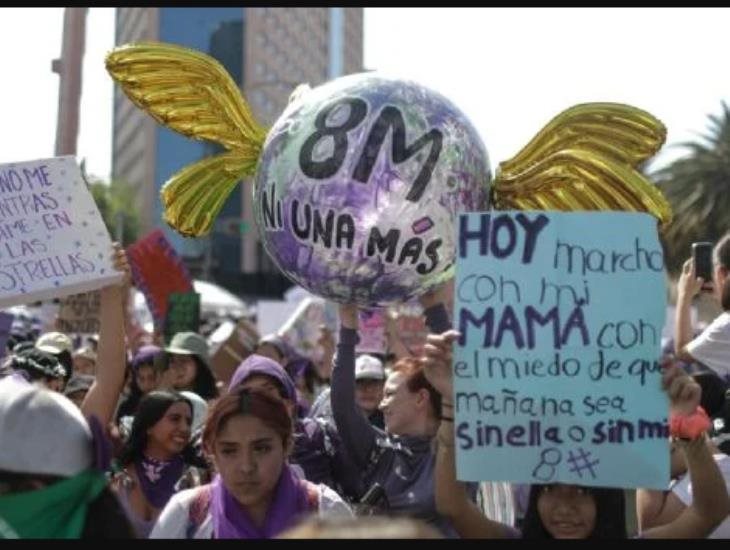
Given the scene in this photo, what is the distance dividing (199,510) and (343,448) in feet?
3.27

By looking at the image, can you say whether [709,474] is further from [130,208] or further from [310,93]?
[130,208]

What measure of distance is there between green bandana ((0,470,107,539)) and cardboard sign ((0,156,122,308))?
6.35 feet

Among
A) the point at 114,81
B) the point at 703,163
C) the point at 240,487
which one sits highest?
the point at 114,81

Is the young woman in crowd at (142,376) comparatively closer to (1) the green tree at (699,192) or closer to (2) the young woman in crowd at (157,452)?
(2) the young woman in crowd at (157,452)

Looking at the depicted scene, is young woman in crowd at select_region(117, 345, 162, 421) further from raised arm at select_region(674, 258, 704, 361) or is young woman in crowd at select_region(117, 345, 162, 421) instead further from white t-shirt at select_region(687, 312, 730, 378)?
white t-shirt at select_region(687, 312, 730, 378)

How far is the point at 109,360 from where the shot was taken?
13.9ft

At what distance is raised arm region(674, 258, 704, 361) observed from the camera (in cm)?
456

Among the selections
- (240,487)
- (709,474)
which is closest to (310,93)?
(240,487)

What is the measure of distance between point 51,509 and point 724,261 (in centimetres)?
239

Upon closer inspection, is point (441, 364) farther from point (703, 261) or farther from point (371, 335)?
point (371, 335)

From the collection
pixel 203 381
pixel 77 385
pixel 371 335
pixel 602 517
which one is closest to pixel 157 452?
pixel 77 385

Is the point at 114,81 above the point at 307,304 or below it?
above

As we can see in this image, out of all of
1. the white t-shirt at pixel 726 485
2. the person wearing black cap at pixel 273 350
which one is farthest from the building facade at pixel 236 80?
the white t-shirt at pixel 726 485

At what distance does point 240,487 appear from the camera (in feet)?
11.0
